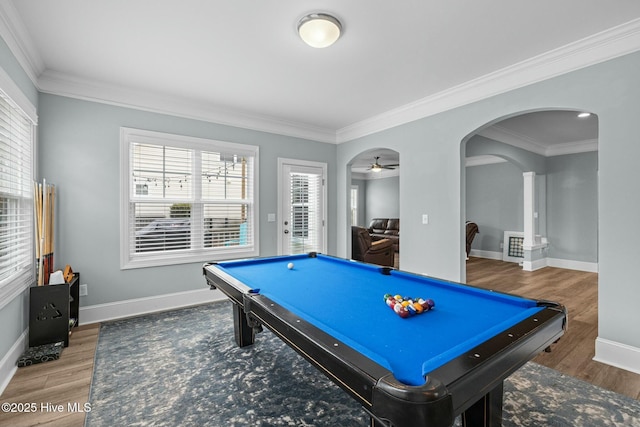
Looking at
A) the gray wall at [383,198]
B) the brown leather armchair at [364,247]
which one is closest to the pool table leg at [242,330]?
the brown leather armchair at [364,247]

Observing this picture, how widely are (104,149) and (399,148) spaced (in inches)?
140

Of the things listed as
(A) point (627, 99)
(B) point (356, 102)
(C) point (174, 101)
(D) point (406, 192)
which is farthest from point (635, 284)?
(C) point (174, 101)

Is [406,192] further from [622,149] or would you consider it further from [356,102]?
[622,149]

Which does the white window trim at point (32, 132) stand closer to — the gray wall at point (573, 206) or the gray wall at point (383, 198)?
A: the gray wall at point (573, 206)

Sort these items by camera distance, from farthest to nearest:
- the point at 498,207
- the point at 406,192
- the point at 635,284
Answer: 1. the point at 498,207
2. the point at 406,192
3. the point at 635,284

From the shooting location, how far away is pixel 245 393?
6.51ft

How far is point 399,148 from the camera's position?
4.08 metres

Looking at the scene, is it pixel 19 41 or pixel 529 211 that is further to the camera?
pixel 529 211

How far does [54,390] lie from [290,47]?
3.09 meters

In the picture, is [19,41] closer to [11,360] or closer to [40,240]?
[40,240]

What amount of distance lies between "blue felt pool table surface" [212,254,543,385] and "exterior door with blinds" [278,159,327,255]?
6.99 ft

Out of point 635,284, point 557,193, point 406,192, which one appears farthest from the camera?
point 557,193

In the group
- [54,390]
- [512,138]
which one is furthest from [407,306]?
[512,138]

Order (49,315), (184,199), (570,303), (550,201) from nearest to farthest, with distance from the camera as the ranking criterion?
(49,315)
(184,199)
(570,303)
(550,201)
